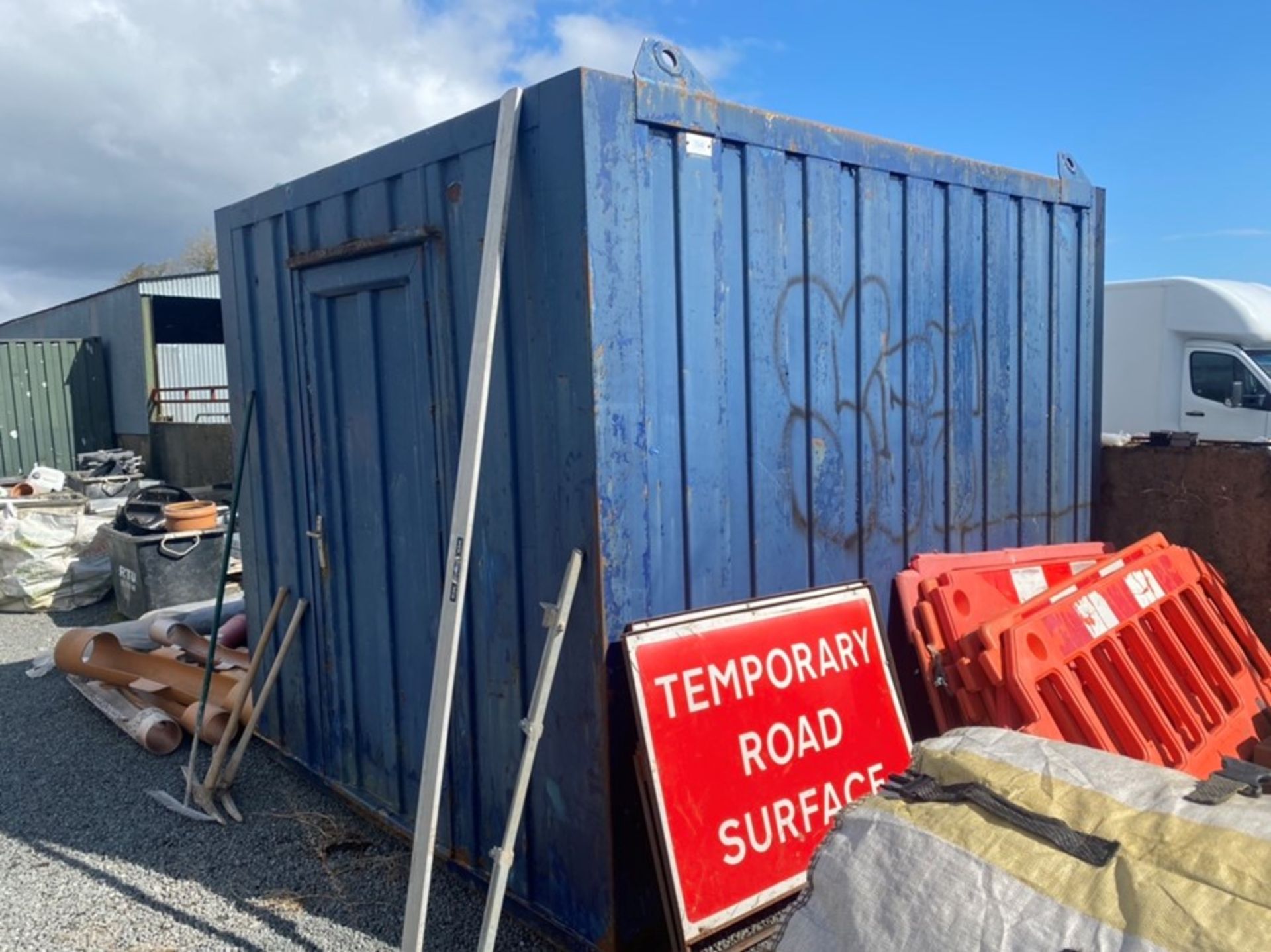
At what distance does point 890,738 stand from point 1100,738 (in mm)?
668

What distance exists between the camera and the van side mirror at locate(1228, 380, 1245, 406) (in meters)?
9.82

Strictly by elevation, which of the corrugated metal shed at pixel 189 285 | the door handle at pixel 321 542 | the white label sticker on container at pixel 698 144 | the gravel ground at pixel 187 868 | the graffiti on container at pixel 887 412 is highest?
the corrugated metal shed at pixel 189 285

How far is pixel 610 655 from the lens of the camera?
294 cm

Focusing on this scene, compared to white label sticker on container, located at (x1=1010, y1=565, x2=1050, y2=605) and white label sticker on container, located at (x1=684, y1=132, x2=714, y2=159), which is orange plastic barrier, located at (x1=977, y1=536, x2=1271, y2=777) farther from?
white label sticker on container, located at (x1=684, y1=132, x2=714, y2=159)

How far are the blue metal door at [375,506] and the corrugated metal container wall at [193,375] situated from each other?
15044 mm

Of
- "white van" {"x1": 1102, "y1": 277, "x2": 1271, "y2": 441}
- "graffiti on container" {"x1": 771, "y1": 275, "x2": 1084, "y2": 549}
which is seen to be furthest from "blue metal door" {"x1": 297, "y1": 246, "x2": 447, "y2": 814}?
"white van" {"x1": 1102, "y1": 277, "x2": 1271, "y2": 441}

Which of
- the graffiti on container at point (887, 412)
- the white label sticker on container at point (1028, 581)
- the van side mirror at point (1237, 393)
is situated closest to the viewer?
the graffiti on container at point (887, 412)

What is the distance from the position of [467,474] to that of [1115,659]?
2.41m

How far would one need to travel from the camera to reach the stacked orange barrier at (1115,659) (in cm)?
327

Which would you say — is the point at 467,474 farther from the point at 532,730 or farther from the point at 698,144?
the point at 698,144

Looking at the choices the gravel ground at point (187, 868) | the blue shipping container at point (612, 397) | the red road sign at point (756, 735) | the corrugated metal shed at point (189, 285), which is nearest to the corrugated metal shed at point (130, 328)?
the corrugated metal shed at point (189, 285)

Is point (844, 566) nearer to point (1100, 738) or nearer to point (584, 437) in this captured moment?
point (1100, 738)

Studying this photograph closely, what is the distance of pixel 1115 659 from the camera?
3.56 meters

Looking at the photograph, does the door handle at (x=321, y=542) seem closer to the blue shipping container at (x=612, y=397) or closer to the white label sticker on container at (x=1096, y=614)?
the blue shipping container at (x=612, y=397)
